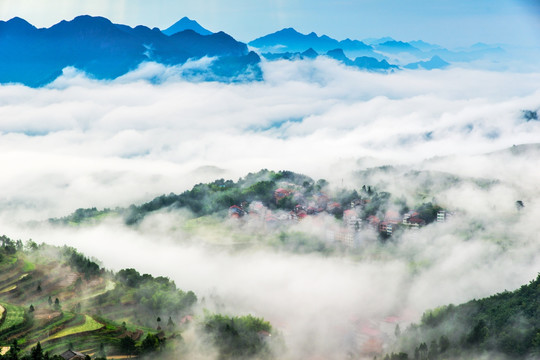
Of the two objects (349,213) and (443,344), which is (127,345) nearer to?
(443,344)

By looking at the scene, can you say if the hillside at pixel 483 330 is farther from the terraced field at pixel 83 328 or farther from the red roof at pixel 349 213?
the red roof at pixel 349 213

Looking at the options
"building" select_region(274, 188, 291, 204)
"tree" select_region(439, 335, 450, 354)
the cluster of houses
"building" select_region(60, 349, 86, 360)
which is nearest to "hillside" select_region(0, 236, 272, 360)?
"building" select_region(60, 349, 86, 360)

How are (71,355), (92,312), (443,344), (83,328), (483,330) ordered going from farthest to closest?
A: (92,312) < (483,330) < (443,344) < (83,328) < (71,355)

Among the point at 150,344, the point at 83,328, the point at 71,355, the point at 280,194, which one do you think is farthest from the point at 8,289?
the point at 280,194

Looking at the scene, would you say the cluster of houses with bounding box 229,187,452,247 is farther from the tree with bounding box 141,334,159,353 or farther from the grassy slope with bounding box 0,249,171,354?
the tree with bounding box 141,334,159,353

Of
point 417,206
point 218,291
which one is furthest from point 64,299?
point 417,206

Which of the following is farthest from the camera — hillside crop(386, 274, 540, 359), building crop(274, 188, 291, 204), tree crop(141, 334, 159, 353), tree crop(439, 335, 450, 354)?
building crop(274, 188, 291, 204)

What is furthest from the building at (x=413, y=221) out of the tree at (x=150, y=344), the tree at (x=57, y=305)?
the tree at (x=57, y=305)
